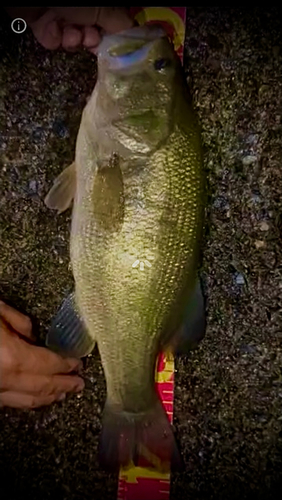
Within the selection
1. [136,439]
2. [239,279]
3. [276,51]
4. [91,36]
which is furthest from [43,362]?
[276,51]

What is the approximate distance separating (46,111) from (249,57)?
0.49 meters

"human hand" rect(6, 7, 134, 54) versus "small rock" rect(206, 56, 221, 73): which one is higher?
"human hand" rect(6, 7, 134, 54)

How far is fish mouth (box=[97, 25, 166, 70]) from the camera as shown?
4.59ft

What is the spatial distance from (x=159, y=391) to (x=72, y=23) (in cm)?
86

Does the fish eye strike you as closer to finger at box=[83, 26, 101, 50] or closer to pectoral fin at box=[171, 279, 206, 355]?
finger at box=[83, 26, 101, 50]

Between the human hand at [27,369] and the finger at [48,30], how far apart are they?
611mm

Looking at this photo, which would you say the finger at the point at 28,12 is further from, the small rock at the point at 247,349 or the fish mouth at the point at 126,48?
the small rock at the point at 247,349

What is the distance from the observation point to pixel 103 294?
145cm

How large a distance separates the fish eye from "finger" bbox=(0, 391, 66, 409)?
2.45ft

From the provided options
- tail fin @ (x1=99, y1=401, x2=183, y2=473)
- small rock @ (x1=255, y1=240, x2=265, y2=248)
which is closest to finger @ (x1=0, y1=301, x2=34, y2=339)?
tail fin @ (x1=99, y1=401, x2=183, y2=473)

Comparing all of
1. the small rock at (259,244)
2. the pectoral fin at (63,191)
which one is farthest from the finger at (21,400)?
the small rock at (259,244)

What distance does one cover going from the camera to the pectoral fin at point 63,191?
1.49 m

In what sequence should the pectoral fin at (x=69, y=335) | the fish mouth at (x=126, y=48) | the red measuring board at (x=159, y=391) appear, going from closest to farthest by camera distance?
the fish mouth at (x=126, y=48), the pectoral fin at (x=69, y=335), the red measuring board at (x=159, y=391)

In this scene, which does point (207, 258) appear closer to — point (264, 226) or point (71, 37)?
point (264, 226)
